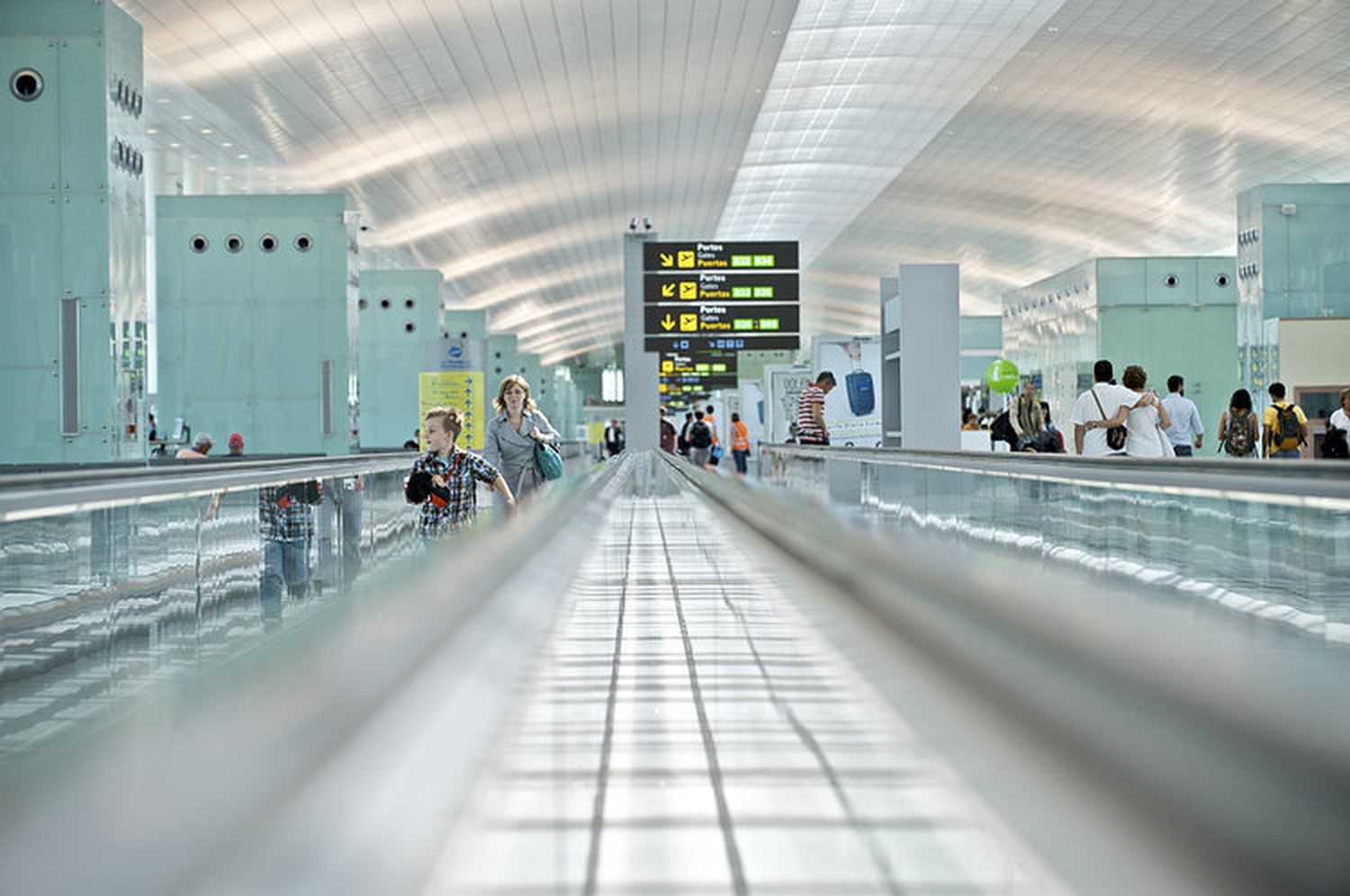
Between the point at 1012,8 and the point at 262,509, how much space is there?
23598mm

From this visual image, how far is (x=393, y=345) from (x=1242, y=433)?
21.0m

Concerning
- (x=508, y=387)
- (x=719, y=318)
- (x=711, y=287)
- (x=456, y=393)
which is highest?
(x=711, y=287)

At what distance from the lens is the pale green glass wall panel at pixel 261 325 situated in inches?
752

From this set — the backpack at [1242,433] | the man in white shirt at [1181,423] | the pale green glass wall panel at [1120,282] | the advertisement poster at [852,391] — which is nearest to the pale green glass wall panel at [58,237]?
the man in white shirt at [1181,423]

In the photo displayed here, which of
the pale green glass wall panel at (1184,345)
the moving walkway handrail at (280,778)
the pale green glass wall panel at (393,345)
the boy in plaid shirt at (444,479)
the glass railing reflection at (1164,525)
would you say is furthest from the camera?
the pale green glass wall panel at (393,345)

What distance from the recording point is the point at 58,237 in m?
12.1

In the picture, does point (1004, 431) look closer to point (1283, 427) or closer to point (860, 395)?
point (1283, 427)

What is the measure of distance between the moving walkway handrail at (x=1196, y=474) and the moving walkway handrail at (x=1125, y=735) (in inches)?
84.9

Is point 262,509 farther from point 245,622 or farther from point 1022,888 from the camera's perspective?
Result: point 1022,888

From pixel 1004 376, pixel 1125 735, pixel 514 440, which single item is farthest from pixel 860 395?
pixel 1125 735

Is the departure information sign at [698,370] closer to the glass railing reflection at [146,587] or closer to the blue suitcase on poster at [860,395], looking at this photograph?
the blue suitcase on poster at [860,395]

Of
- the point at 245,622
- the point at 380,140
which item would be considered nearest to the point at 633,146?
the point at 380,140

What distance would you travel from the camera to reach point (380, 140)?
28.9 meters

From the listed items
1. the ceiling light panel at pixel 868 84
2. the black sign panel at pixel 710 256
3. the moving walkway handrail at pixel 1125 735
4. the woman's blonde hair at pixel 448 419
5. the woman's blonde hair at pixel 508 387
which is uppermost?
the ceiling light panel at pixel 868 84
